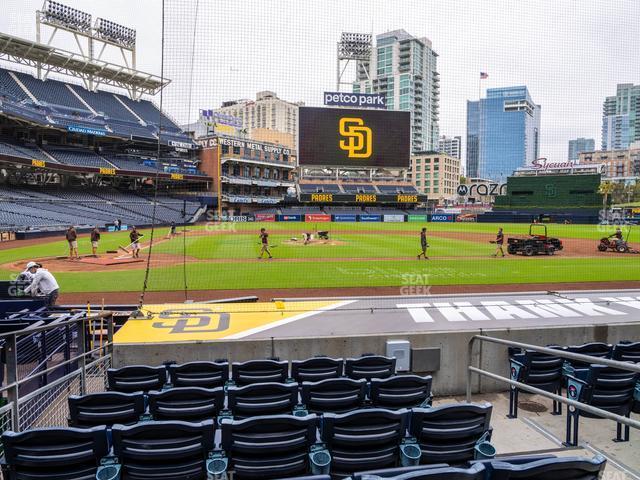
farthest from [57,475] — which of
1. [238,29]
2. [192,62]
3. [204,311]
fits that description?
[238,29]

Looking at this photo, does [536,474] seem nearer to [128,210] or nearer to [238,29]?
[238,29]

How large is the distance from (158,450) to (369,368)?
114 inches

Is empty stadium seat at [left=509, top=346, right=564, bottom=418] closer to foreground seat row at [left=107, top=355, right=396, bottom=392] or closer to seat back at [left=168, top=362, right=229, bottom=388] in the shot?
foreground seat row at [left=107, top=355, right=396, bottom=392]

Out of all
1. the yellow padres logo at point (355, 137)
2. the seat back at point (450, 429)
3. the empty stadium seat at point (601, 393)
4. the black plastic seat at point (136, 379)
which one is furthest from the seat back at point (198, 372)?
the yellow padres logo at point (355, 137)

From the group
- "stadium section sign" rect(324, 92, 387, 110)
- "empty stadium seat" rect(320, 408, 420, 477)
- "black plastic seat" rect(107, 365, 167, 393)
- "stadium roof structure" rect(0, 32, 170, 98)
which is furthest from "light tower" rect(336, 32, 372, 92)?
"stadium roof structure" rect(0, 32, 170, 98)

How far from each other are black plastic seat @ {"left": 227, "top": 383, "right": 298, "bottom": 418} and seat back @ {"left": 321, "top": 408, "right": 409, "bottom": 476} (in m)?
0.73

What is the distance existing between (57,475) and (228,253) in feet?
68.1

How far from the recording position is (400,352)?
6309mm

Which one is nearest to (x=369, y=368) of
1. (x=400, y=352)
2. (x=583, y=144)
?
(x=400, y=352)

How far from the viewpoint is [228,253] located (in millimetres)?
23297

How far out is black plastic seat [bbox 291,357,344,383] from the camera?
4910 mm

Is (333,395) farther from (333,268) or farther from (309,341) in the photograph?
(333,268)

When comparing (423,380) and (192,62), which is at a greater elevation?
(192,62)

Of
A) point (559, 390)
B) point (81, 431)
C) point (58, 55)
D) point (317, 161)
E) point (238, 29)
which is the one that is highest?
point (58, 55)
